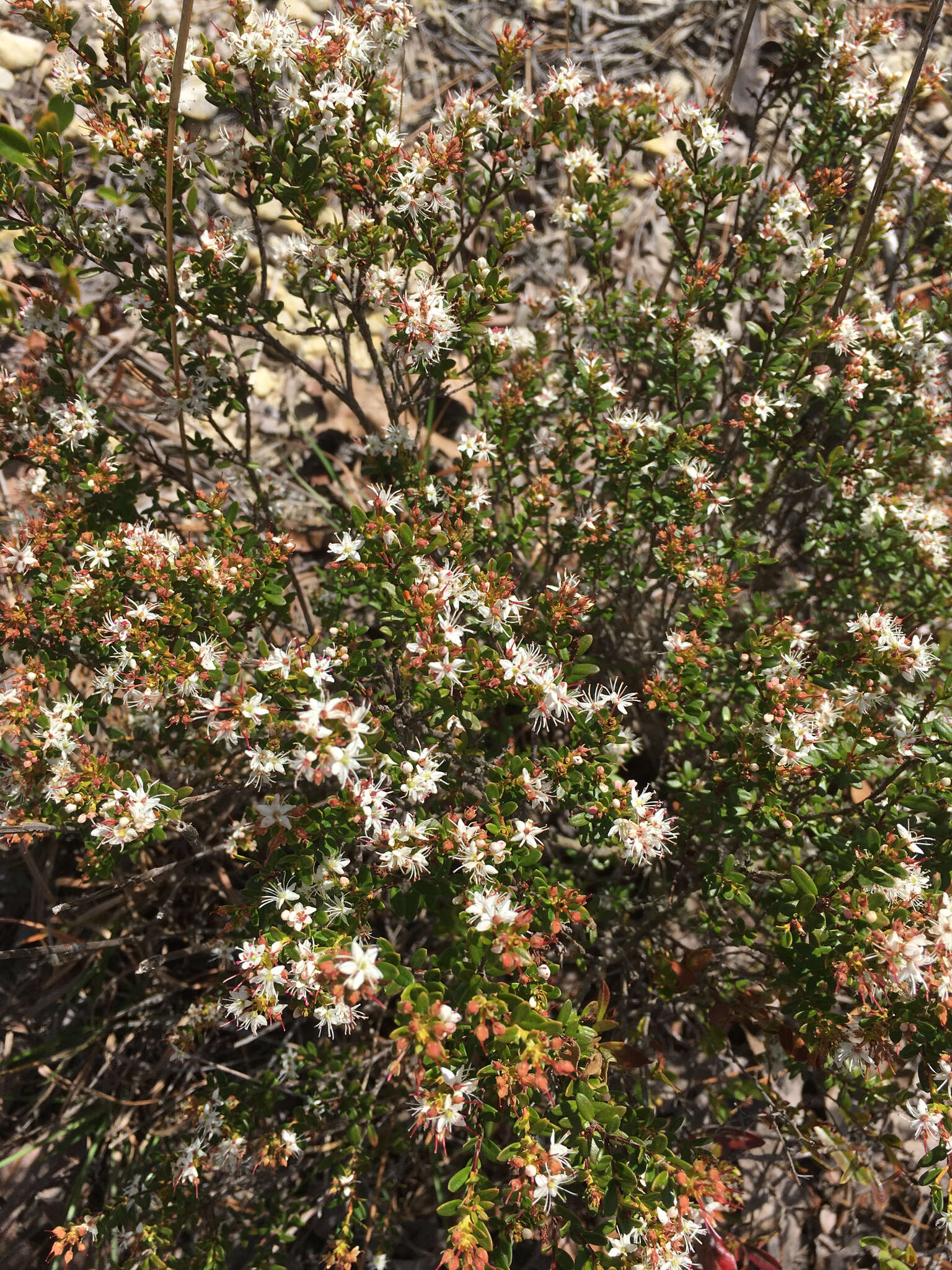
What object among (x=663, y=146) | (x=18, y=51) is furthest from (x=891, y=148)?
(x=18, y=51)

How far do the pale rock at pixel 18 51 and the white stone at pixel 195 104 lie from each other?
3.31 feet

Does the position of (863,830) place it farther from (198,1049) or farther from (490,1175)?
(198,1049)

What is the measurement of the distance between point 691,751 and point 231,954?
203 cm

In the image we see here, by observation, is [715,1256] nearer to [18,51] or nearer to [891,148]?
[891,148]

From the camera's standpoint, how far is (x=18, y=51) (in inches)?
197

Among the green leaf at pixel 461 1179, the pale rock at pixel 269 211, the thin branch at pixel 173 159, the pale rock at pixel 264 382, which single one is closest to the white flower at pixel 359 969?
the green leaf at pixel 461 1179

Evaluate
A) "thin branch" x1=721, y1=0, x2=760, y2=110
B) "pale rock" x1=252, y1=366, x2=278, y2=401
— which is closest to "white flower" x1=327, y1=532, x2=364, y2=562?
"thin branch" x1=721, y1=0, x2=760, y2=110

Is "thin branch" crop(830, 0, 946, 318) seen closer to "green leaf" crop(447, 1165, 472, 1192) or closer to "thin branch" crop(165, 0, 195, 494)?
"thin branch" crop(165, 0, 195, 494)

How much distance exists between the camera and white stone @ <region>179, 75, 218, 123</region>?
4.67 meters

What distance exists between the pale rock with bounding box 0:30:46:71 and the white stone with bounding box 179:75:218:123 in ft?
3.31

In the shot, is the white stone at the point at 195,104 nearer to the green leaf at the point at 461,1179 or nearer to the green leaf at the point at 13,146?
the green leaf at the point at 13,146

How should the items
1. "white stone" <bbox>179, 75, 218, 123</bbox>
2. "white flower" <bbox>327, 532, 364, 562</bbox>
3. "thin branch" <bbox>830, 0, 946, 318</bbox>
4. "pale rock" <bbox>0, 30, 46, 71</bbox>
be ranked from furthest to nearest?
"pale rock" <bbox>0, 30, 46, 71</bbox> < "white stone" <bbox>179, 75, 218, 123</bbox> < "thin branch" <bbox>830, 0, 946, 318</bbox> < "white flower" <bbox>327, 532, 364, 562</bbox>

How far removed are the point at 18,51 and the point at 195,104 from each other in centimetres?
123

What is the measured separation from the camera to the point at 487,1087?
242 centimetres
